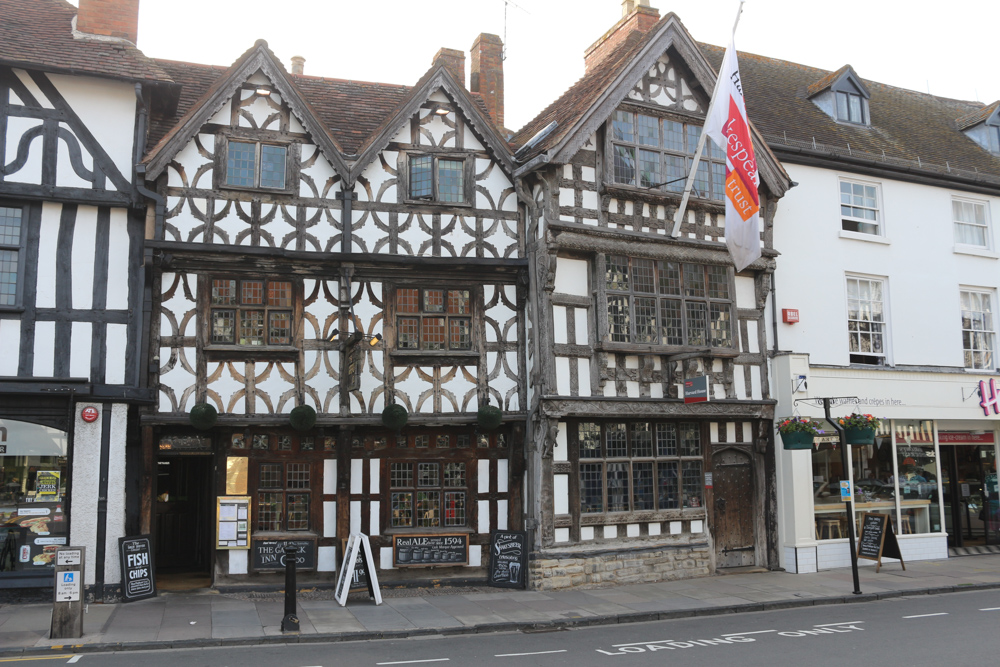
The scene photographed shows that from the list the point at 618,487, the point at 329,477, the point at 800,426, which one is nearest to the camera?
the point at 329,477

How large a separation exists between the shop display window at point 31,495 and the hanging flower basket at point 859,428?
13.1m

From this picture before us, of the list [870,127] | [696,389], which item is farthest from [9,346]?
[870,127]

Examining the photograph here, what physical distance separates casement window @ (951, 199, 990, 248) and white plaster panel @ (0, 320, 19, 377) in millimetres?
18820

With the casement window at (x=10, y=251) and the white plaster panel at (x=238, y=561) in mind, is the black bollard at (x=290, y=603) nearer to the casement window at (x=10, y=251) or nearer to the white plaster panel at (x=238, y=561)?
the white plaster panel at (x=238, y=561)

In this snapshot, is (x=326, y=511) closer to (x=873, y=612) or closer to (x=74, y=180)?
(x=74, y=180)

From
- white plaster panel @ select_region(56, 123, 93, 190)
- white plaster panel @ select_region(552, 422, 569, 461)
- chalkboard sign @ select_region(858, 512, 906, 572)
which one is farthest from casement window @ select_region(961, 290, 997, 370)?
white plaster panel @ select_region(56, 123, 93, 190)

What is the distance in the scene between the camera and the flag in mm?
14125

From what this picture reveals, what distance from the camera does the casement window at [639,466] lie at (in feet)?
47.9

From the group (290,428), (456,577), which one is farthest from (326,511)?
(456,577)

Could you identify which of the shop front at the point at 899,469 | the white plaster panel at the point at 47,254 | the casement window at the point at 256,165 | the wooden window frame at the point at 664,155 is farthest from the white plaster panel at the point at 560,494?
the white plaster panel at the point at 47,254

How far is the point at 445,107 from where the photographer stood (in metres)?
14.5

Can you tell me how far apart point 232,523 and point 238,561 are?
609 mm

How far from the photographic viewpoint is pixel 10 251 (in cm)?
1252

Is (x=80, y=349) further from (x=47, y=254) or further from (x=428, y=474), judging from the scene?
(x=428, y=474)
